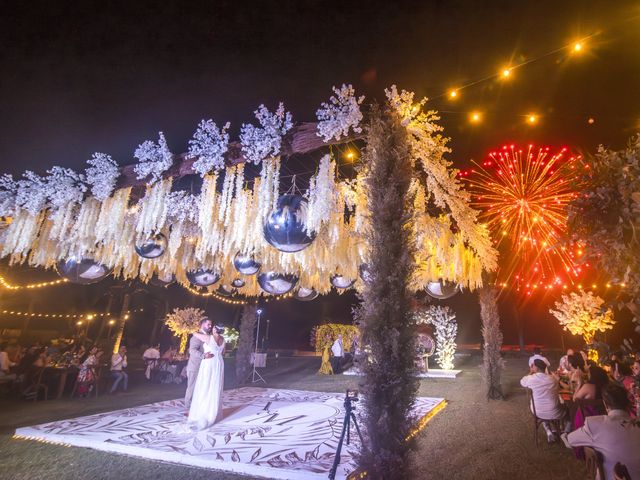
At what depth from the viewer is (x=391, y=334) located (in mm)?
2900

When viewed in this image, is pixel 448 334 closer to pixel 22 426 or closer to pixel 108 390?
pixel 108 390

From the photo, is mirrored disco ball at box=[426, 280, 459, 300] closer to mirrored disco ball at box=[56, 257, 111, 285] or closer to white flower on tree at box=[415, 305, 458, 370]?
white flower on tree at box=[415, 305, 458, 370]

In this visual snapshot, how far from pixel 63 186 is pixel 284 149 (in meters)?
3.93

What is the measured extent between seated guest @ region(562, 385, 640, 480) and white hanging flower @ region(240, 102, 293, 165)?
14.0 feet

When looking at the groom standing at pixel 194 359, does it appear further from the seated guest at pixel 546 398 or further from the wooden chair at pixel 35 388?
the seated guest at pixel 546 398

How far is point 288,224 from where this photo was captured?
14.8 ft

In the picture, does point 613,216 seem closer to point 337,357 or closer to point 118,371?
point 118,371

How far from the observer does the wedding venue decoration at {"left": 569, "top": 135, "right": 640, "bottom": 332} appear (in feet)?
7.68

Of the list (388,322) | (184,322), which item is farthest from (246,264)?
(184,322)

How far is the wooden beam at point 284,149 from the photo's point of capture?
446 centimetres

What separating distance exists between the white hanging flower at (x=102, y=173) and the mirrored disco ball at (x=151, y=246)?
0.98 metres

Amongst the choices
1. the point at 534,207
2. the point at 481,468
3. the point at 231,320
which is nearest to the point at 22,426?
the point at 481,468

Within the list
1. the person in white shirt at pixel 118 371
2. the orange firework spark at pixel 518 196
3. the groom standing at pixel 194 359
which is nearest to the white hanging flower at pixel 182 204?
the groom standing at pixel 194 359

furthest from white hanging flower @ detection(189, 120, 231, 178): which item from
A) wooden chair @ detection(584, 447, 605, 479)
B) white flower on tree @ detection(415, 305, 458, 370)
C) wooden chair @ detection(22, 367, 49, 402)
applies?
white flower on tree @ detection(415, 305, 458, 370)
